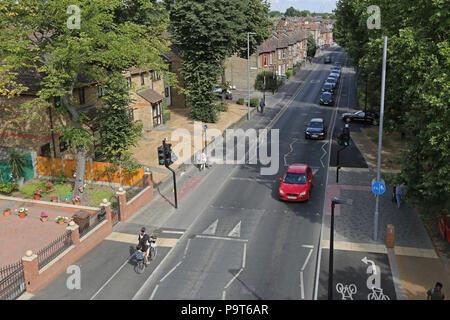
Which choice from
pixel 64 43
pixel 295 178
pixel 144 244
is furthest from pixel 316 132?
pixel 144 244

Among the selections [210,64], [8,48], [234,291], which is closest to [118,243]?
[234,291]

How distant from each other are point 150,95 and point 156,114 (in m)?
2.14

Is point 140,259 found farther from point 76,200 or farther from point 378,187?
point 378,187

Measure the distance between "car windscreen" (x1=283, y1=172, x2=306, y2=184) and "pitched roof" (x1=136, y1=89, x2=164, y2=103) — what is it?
19.7 metres

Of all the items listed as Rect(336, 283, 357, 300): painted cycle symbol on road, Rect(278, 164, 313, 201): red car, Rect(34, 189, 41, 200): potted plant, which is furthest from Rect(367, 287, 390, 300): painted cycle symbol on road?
Rect(34, 189, 41, 200): potted plant

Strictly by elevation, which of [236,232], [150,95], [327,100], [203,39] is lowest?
[236,232]

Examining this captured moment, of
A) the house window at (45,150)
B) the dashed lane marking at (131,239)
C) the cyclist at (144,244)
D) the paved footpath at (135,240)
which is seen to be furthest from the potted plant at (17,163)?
the cyclist at (144,244)

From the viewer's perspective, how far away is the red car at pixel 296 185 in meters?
25.2

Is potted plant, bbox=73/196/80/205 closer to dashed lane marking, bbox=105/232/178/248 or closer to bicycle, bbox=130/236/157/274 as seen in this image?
dashed lane marking, bbox=105/232/178/248

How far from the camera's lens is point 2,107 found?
30422 millimetres

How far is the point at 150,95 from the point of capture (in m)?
42.4

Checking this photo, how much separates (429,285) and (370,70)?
25.6m

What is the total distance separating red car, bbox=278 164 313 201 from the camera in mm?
25219

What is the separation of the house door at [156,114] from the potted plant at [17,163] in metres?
15.9
